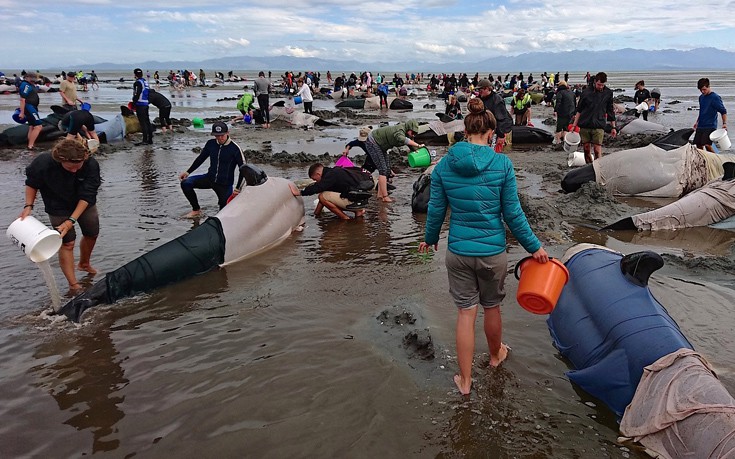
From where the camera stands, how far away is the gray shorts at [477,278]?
3.37 meters

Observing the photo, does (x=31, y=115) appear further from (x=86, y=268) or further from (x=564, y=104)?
(x=564, y=104)

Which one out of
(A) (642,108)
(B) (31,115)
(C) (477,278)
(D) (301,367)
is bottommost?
(D) (301,367)

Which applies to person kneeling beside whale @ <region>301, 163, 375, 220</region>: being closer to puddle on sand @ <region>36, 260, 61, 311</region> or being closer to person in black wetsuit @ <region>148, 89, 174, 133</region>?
puddle on sand @ <region>36, 260, 61, 311</region>

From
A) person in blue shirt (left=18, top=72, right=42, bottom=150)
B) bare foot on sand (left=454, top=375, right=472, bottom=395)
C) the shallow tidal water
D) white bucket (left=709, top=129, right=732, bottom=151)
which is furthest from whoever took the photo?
person in blue shirt (left=18, top=72, right=42, bottom=150)

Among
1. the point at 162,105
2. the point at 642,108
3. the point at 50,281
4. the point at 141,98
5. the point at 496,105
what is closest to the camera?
the point at 50,281

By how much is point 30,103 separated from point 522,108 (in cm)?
1510

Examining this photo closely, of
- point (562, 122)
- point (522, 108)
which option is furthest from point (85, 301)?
point (522, 108)

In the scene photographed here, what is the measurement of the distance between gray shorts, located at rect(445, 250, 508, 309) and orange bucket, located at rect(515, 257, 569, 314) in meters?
0.15

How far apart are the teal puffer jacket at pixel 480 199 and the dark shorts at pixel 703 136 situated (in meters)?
8.61

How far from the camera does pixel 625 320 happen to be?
10.8 feet

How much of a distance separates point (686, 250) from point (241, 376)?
5.36 m

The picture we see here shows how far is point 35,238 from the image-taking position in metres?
4.40

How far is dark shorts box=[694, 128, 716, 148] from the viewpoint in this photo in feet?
32.2

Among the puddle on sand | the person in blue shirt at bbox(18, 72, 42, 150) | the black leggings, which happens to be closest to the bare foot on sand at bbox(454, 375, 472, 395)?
the puddle on sand
